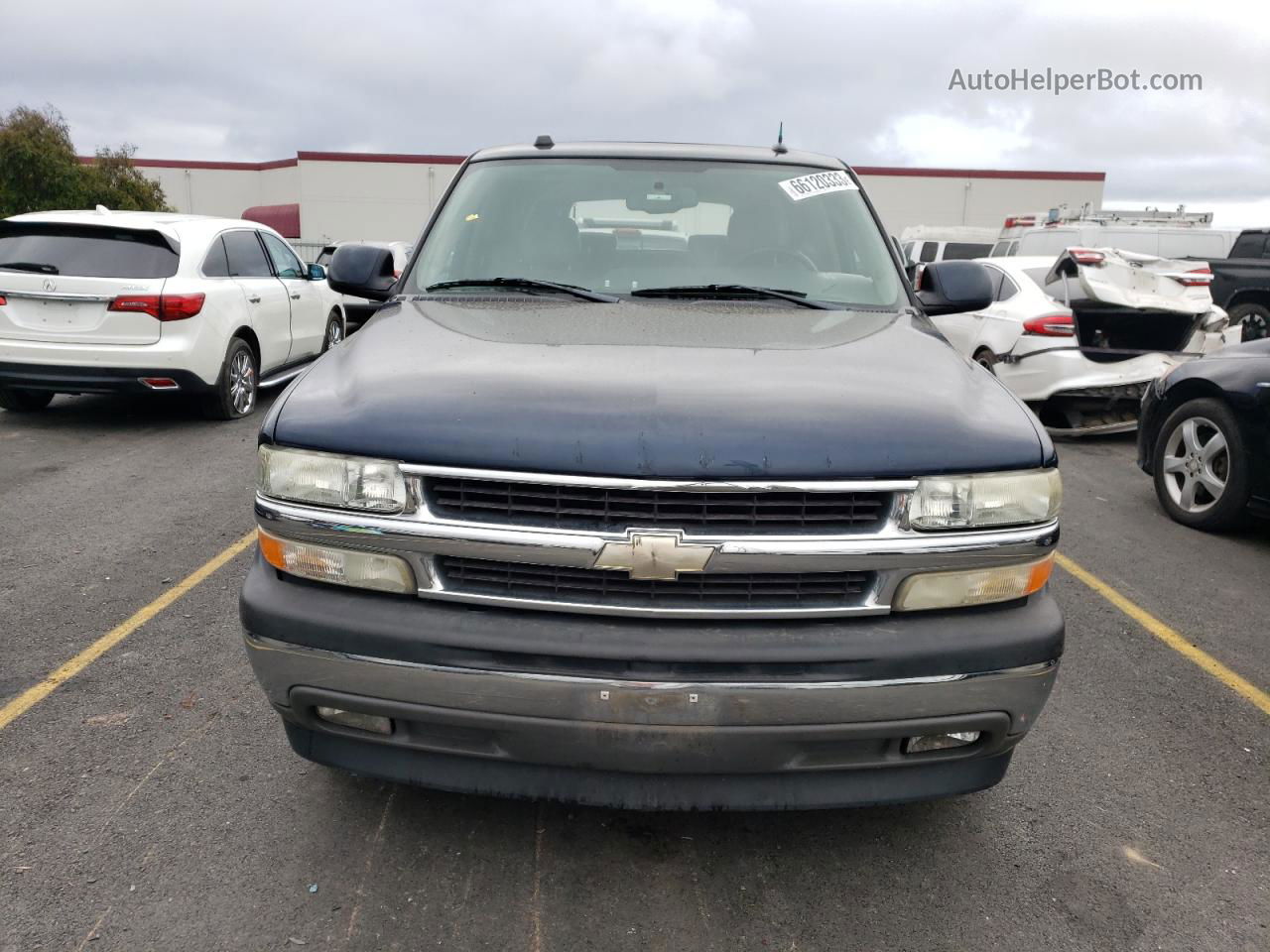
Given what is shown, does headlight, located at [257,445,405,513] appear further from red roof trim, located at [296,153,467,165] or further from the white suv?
red roof trim, located at [296,153,467,165]

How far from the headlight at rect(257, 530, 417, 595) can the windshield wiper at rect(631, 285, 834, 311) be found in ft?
4.66

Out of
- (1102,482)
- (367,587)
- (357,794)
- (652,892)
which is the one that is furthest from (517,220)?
(1102,482)

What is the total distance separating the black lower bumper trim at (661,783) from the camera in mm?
2283

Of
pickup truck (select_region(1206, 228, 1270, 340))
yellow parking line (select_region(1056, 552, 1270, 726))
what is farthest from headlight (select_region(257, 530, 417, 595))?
pickup truck (select_region(1206, 228, 1270, 340))

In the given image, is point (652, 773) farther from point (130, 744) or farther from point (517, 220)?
point (517, 220)

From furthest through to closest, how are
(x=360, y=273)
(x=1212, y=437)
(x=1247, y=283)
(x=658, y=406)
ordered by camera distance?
(x=1247, y=283) → (x=1212, y=437) → (x=360, y=273) → (x=658, y=406)

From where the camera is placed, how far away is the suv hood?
7.11 ft

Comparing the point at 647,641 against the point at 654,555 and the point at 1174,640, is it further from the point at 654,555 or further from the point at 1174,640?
the point at 1174,640

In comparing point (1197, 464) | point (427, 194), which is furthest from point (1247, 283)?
point (427, 194)

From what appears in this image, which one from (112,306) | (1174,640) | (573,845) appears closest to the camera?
(573,845)

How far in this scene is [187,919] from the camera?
92.6 inches

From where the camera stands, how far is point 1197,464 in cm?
589

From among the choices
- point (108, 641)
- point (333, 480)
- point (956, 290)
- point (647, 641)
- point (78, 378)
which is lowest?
point (108, 641)

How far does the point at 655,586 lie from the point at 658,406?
0.41 m
